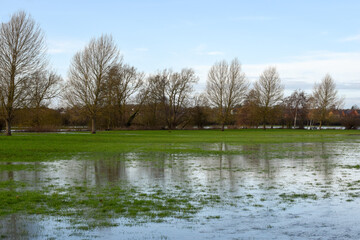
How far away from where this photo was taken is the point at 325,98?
104 metres

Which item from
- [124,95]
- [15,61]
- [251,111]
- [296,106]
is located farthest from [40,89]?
[296,106]

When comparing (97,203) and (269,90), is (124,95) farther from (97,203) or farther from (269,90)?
(97,203)

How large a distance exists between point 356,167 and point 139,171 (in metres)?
10.2

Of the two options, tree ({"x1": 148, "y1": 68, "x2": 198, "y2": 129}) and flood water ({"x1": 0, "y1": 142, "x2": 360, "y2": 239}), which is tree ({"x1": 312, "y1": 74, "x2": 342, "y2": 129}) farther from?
flood water ({"x1": 0, "y1": 142, "x2": 360, "y2": 239})

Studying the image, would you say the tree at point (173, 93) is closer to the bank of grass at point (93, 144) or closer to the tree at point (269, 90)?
the tree at point (269, 90)

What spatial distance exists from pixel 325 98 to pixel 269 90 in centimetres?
1829

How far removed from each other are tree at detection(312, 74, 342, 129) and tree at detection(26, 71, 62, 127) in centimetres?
7076

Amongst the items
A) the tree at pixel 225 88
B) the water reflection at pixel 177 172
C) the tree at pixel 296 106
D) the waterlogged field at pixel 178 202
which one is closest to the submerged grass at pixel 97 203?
the waterlogged field at pixel 178 202

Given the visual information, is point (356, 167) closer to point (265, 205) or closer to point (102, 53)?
point (265, 205)

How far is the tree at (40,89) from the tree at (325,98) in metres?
70.8

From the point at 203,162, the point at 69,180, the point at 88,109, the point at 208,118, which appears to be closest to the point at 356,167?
the point at 203,162

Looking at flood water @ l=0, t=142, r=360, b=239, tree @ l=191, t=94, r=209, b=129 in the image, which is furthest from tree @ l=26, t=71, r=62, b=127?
tree @ l=191, t=94, r=209, b=129

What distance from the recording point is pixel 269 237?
738cm

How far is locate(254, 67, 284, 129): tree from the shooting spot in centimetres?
9556
